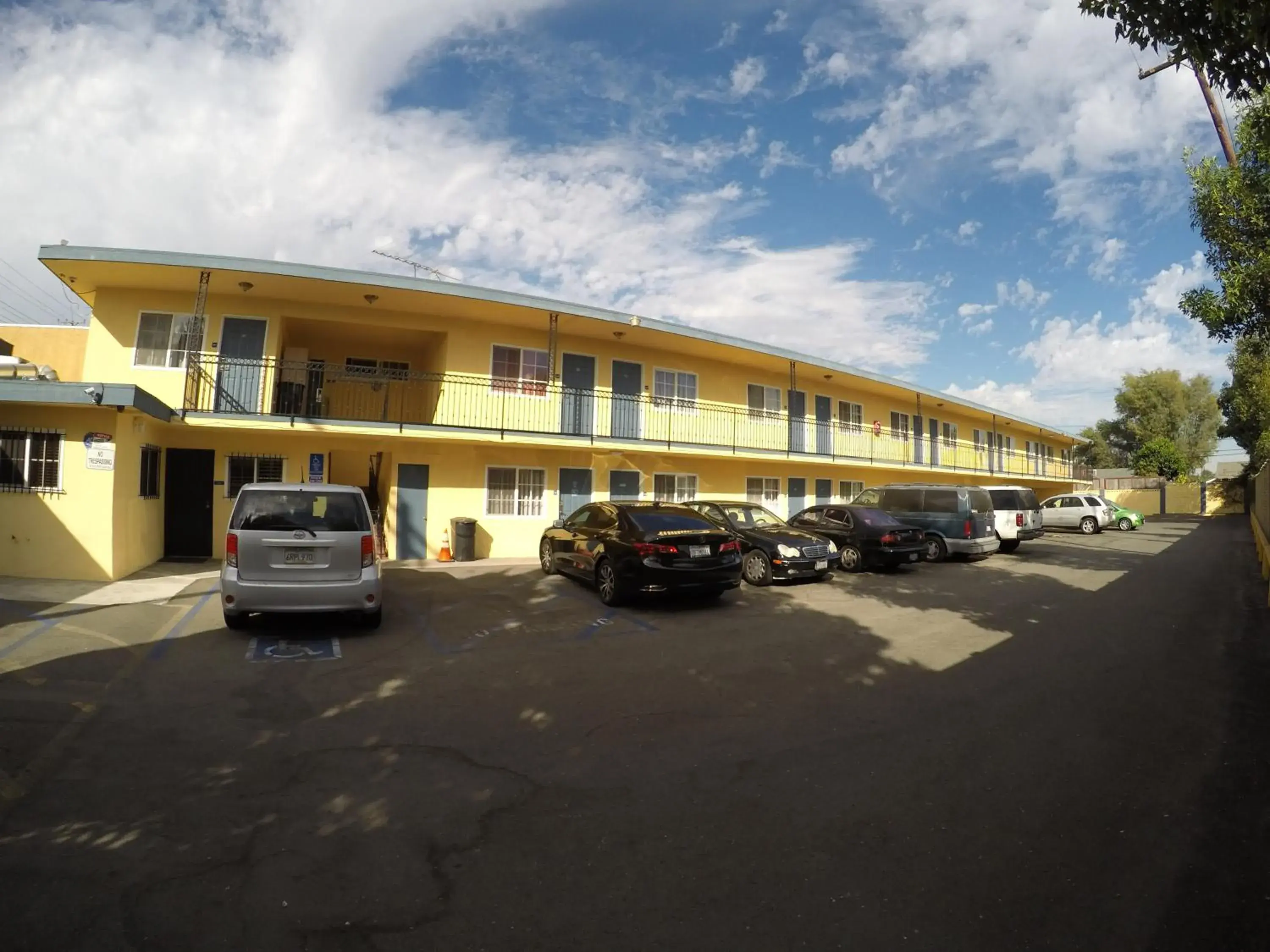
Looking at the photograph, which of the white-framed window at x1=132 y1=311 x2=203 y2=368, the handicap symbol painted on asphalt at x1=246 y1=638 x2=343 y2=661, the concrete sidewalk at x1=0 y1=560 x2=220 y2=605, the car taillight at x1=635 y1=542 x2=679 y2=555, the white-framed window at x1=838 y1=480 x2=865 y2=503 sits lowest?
the handicap symbol painted on asphalt at x1=246 y1=638 x2=343 y2=661

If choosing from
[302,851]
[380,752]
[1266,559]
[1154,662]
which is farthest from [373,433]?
[1266,559]

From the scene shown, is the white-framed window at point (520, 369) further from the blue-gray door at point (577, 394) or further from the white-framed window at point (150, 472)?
the white-framed window at point (150, 472)

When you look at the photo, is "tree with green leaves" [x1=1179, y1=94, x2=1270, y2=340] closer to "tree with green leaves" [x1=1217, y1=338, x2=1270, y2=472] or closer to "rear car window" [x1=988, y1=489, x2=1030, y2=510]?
"tree with green leaves" [x1=1217, y1=338, x2=1270, y2=472]

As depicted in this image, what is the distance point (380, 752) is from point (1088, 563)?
18.2m

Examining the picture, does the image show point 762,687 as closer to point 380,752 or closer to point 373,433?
point 380,752

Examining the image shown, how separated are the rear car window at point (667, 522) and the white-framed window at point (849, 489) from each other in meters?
15.3

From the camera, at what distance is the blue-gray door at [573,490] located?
55.0 feet

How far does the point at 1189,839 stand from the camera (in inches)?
139

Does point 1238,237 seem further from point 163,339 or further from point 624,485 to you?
point 163,339

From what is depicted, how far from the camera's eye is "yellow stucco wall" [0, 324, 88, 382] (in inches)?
671

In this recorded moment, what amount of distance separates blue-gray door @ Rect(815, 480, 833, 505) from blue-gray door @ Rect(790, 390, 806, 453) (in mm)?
2315

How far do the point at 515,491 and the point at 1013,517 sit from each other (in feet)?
46.6

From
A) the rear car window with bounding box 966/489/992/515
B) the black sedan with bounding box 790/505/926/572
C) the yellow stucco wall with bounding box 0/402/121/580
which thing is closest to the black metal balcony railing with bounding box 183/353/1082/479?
the yellow stucco wall with bounding box 0/402/121/580

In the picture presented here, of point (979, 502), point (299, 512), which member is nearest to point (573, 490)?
point (299, 512)
